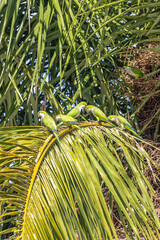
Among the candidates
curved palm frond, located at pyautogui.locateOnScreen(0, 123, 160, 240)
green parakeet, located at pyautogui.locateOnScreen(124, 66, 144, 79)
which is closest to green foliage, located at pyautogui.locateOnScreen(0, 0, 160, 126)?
green parakeet, located at pyautogui.locateOnScreen(124, 66, 144, 79)

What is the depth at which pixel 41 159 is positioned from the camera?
5.87 ft

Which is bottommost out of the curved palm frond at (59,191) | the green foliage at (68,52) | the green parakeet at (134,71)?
the curved palm frond at (59,191)

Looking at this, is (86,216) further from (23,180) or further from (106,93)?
(106,93)

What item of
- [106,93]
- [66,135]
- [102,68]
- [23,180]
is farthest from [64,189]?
[102,68]

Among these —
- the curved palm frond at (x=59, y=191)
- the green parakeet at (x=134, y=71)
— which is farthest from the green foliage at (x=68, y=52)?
the curved palm frond at (x=59, y=191)

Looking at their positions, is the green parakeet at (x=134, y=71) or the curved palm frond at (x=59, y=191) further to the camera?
the green parakeet at (x=134, y=71)

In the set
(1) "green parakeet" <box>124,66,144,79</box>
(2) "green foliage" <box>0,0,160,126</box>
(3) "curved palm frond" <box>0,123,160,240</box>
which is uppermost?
(2) "green foliage" <box>0,0,160,126</box>

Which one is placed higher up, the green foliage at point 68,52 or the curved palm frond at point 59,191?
the green foliage at point 68,52

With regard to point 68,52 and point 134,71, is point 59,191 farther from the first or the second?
point 68,52

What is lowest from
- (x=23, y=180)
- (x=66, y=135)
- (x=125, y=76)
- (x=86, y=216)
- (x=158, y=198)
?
(x=158, y=198)

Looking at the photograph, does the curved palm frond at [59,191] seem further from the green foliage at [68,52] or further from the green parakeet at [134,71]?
the green parakeet at [134,71]

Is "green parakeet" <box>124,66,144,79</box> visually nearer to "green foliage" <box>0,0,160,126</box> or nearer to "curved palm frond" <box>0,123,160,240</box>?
"green foliage" <box>0,0,160,126</box>

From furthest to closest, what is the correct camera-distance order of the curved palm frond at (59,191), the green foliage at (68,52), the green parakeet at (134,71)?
the green parakeet at (134,71) < the green foliage at (68,52) < the curved palm frond at (59,191)

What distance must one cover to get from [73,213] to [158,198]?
150 cm
